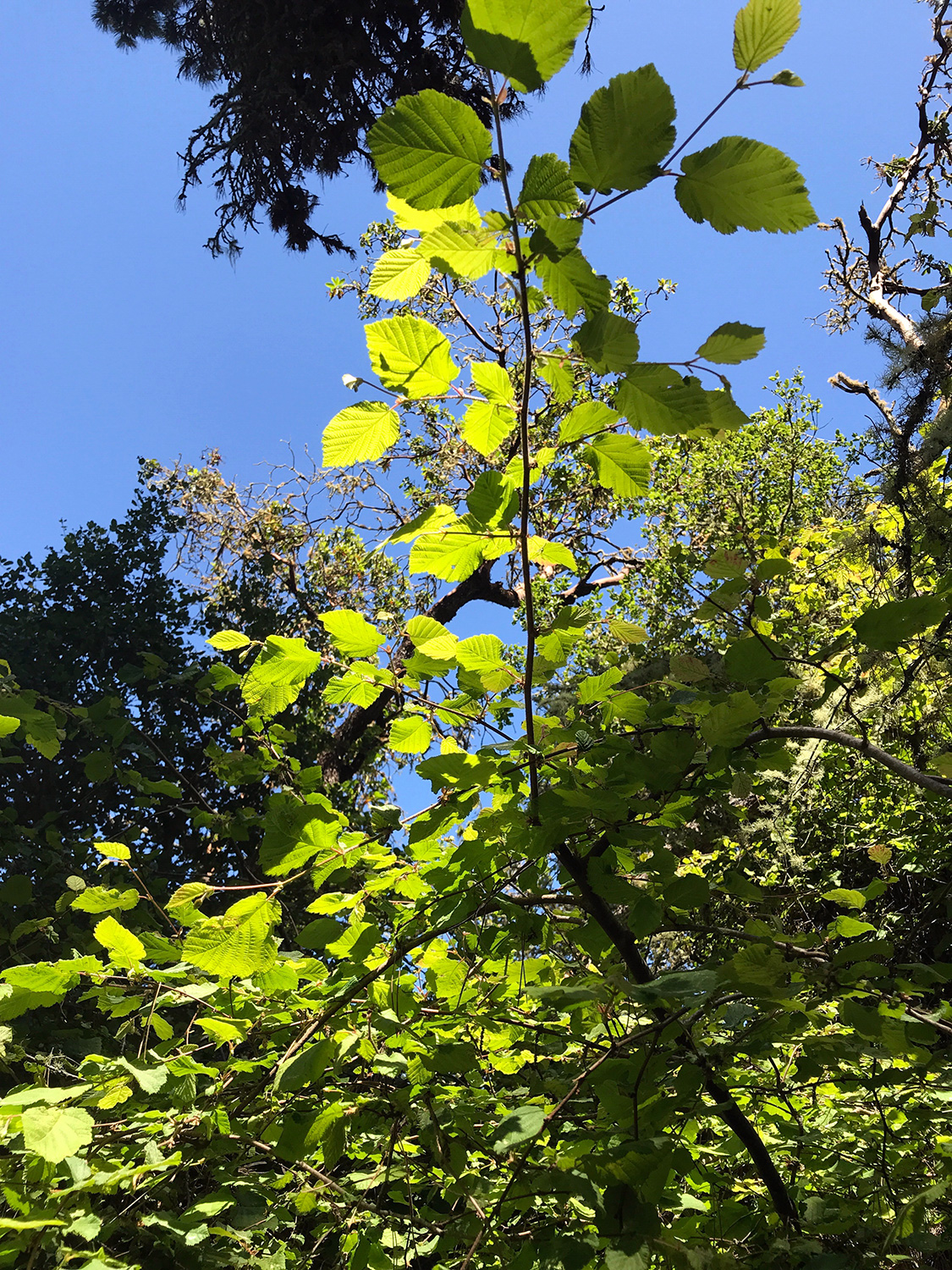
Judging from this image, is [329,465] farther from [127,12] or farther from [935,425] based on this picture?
[127,12]

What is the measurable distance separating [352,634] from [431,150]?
489mm

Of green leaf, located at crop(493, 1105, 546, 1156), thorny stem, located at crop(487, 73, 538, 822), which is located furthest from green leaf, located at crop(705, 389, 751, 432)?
green leaf, located at crop(493, 1105, 546, 1156)

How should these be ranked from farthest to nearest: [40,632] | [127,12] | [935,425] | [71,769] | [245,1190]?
[127,12]
[40,632]
[71,769]
[935,425]
[245,1190]

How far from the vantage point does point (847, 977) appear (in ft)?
2.96

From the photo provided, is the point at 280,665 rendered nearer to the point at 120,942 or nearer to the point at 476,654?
the point at 476,654

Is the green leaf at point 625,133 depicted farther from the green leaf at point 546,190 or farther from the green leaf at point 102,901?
the green leaf at point 102,901

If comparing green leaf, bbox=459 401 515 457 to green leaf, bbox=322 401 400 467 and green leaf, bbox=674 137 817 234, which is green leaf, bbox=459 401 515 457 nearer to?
green leaf, bbox=322 401 400 467

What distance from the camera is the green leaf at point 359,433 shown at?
0.70 meters

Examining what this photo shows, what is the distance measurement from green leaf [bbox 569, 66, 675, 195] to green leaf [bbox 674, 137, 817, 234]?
4 cm

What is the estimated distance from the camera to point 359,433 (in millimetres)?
713

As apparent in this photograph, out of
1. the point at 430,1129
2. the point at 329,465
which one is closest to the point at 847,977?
the point at 430,1129

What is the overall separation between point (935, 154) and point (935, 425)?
2.29m

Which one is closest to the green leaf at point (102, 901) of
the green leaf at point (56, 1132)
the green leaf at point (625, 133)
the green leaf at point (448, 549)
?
the green leaf at point (56, 1132)

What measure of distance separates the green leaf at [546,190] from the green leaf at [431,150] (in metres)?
0.04
